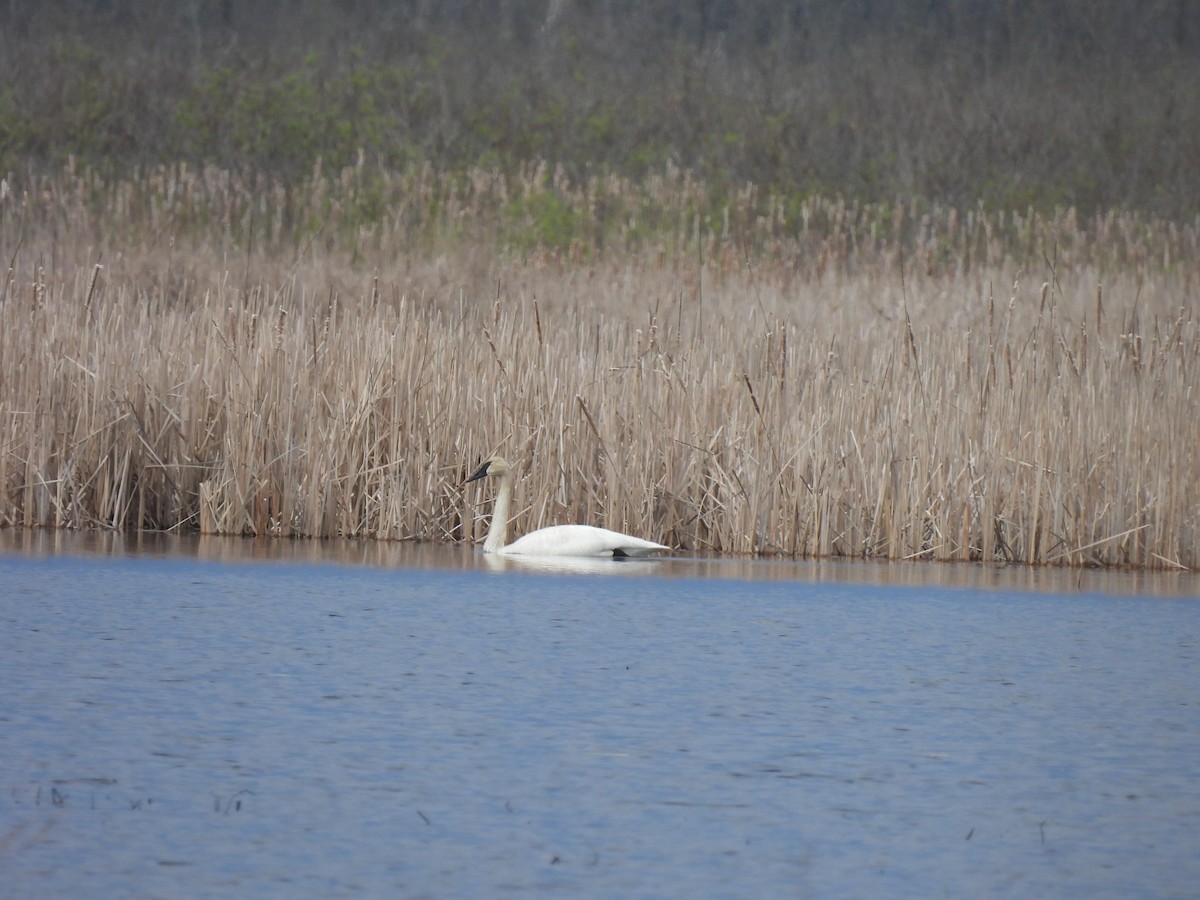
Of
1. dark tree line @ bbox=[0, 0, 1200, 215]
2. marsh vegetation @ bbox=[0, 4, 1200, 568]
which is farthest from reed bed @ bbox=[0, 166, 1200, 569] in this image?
dark tree line @ bbox=[0, 0, 1200, 215]

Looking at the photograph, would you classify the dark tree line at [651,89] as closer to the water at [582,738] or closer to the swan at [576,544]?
the swan at [576,544]

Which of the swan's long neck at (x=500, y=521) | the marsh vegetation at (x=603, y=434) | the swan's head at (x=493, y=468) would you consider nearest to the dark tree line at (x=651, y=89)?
the marsh vegetation at (x=603, y=434)

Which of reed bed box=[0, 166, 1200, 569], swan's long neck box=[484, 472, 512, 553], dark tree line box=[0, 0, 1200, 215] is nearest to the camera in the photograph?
swan's long neck box=[484, 472, 512, 553]

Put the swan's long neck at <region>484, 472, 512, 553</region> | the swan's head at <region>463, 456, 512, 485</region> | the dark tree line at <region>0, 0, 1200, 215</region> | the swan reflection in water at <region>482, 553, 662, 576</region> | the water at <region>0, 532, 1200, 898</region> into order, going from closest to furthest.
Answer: the water at <region>0, 532, 1200, 898</region>
the swan reflection in water at <region>482, 553, 662, 576</region>
the swan's long neck at <region>484, 472, 512, 553</region>
the swan's head at <region>463, 456, 512, 485</region>
the dark tree line at <region>0, 0, 1200, 215</region>

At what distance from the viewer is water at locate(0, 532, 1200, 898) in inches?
118

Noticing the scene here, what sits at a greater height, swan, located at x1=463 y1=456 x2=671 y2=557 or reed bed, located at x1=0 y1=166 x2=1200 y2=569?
reed bed, located at x1=0 y1=166 x2=1200 y2=569

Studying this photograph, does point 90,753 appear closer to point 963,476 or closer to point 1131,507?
point 963,476

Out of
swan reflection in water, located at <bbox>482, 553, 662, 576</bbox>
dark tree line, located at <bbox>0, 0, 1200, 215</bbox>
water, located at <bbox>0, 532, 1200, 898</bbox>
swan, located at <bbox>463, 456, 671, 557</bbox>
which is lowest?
water, located at <bbox>0, 532, 1200, 898</bbox>

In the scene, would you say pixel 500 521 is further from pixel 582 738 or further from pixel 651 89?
pixel 651 89

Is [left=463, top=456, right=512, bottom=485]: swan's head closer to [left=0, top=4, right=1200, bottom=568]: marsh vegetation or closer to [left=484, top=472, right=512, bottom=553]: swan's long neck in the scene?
[left=484, top=472, right=512, bottom=553]: swan's long neck

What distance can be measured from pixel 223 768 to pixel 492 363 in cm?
471

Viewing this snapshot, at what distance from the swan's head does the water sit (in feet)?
3.73

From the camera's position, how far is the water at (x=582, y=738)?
3.01 m

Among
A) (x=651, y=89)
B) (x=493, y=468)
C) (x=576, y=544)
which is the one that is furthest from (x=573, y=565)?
(x=651, y=89)
